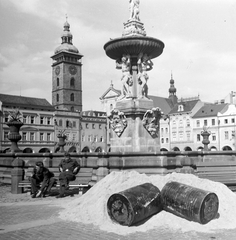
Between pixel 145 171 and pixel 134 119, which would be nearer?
pixel 145 171

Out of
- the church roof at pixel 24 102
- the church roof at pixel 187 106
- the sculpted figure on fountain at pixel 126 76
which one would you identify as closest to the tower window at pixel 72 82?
the church roof at pixel 24 102

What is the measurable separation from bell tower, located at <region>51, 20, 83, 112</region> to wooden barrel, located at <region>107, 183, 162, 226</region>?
89.2 metres

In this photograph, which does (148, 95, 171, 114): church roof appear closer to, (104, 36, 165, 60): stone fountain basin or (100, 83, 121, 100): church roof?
(100, 83, 121, 100): church roof

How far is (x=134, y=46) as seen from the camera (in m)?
14.3

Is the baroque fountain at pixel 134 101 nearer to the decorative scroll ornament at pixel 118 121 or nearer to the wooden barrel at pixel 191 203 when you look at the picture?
the decorative scroll ornament at pixel 118 121

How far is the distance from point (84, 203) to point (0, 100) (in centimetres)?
5496

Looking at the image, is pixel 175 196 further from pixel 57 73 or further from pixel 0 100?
pixel 57 73

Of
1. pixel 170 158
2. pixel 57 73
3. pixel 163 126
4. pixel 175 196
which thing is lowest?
pixel 175 196

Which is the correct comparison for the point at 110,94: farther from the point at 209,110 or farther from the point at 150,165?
the point at 150,165

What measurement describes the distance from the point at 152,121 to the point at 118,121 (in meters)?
1.35

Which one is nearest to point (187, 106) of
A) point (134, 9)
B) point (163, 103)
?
point (163, 103)

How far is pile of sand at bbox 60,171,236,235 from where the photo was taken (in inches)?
Answer: 287

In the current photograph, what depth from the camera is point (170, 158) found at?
1188cm

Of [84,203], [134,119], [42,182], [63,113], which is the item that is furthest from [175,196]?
[63,113]
